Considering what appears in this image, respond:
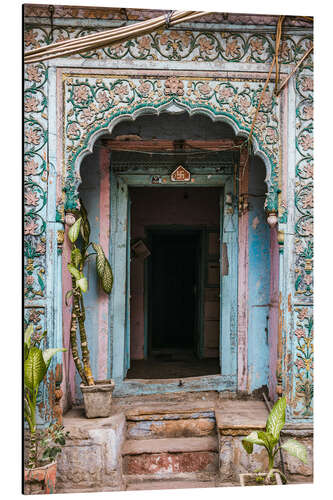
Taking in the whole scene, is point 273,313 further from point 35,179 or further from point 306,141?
point 35,179

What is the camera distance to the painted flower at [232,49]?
3.43m

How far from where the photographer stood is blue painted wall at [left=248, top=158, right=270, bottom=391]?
4137mm

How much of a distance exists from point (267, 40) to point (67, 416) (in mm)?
3126

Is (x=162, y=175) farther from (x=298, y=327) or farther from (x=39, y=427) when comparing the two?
(x=39, y=427)

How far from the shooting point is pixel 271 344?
3973 mm

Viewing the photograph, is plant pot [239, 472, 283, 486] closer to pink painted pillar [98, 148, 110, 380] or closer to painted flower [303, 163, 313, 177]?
pink painted pillar [98, 148, 110, 380]

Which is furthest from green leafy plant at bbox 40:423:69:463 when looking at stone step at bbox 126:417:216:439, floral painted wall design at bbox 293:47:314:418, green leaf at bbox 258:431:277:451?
floral painted wall design at bbox 293:47:314:418

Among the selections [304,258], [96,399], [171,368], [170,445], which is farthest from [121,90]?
[171,368]

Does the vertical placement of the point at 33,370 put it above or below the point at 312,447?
above

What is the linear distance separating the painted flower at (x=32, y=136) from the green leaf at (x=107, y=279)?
117 centimetres

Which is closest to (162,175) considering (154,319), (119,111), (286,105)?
(119,111)

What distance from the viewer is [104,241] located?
4191mm

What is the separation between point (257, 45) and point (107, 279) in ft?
7.07

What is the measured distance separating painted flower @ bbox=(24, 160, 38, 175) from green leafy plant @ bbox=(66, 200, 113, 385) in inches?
17.8
